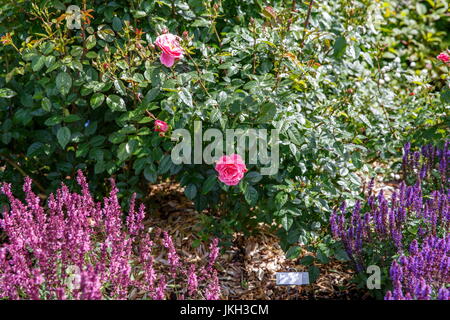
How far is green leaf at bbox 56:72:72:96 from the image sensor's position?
106 inches

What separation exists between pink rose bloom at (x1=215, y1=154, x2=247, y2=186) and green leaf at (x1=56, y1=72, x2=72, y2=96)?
2.94ft

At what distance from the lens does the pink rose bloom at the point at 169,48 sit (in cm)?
247

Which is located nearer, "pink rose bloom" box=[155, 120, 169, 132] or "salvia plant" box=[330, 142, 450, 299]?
"salvia plant" box=[330, 142, 450, 299]

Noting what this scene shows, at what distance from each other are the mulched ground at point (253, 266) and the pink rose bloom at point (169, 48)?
3.44ft

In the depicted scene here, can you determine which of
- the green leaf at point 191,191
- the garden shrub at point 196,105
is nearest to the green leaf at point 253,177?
the garden shrub at point 196,105

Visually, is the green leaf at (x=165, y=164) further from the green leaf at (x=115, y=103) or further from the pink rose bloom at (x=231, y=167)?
the pink rose bloom at (x=231, y=167)

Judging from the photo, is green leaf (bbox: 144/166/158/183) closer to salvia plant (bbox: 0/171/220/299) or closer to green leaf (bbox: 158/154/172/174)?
green leaf (bbox: 158/154/172/174)

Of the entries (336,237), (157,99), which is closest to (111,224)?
(157,99)

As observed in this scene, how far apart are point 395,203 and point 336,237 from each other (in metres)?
0.32

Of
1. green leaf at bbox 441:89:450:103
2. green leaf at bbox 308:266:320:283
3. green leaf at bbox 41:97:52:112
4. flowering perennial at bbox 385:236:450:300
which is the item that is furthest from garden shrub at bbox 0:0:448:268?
flowering perennial at bbox 385:236:450:300

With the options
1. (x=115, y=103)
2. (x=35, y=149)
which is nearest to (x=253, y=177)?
(x=115, y=103)

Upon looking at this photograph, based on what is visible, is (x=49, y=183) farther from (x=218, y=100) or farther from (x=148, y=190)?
(x=218, y=100)

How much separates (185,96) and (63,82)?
0.65 metres
